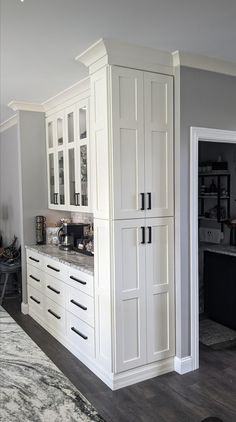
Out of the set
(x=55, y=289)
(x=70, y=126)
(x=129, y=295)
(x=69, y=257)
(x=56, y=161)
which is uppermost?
(x=70, y=126)

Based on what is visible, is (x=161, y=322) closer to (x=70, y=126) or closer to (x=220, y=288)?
(x=220, y=288)

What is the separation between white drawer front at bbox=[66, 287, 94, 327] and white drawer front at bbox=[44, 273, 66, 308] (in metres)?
0.12

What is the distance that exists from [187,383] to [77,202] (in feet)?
6.70

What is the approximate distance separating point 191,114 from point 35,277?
100 inches

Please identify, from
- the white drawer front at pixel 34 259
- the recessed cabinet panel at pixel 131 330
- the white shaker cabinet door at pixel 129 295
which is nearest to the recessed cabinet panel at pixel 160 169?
the white shaker cabinet door at pixel 129 295

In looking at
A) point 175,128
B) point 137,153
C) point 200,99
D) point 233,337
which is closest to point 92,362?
point 233,337

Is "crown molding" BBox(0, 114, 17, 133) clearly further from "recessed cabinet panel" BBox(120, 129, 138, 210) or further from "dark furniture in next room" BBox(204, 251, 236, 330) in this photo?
"dark furniture in next room" BBox(204, 251, 236, 330)

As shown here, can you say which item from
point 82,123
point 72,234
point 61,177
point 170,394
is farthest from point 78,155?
point 170,394

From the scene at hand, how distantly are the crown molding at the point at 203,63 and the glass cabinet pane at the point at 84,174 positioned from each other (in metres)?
1.28

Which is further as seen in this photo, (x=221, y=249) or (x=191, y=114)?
(x=221, y=249)

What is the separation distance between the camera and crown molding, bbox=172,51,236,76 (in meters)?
2.86

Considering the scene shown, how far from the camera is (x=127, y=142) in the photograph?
2.79 metres

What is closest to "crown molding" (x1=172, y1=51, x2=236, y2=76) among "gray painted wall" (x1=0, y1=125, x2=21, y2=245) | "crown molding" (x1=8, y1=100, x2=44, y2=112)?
"crown molding" (x1=8, y1=100, x2=44, y2=112)

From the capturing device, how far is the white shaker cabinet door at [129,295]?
2789 mm
